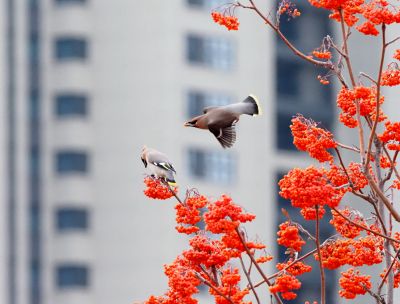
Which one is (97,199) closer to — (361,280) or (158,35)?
(158,35)

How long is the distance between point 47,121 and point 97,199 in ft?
16.5

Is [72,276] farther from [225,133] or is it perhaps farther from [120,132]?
[225,133]

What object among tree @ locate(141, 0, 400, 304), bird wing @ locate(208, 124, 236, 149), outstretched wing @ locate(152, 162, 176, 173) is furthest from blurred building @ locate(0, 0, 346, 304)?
tree @ locate(141, 0, 400, 304)

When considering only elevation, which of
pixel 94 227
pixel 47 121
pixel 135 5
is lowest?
pixel 94 227

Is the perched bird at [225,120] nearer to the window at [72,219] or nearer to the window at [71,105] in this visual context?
the window at [72,219]

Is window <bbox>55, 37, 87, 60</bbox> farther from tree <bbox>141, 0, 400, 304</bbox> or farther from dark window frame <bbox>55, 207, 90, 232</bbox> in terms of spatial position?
tree <bbox>141, 0, 400, 304</bbox>

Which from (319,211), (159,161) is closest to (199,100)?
(159,161)

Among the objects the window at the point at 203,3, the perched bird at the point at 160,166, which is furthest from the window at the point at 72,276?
the perched bird at the point at 160,166

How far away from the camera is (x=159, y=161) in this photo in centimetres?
1316

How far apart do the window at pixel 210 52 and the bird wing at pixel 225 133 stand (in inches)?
2707

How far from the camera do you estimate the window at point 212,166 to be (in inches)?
3196

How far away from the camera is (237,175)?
3329 inches

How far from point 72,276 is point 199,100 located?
11.8m

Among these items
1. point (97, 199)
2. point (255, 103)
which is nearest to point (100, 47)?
point (97, 199)
